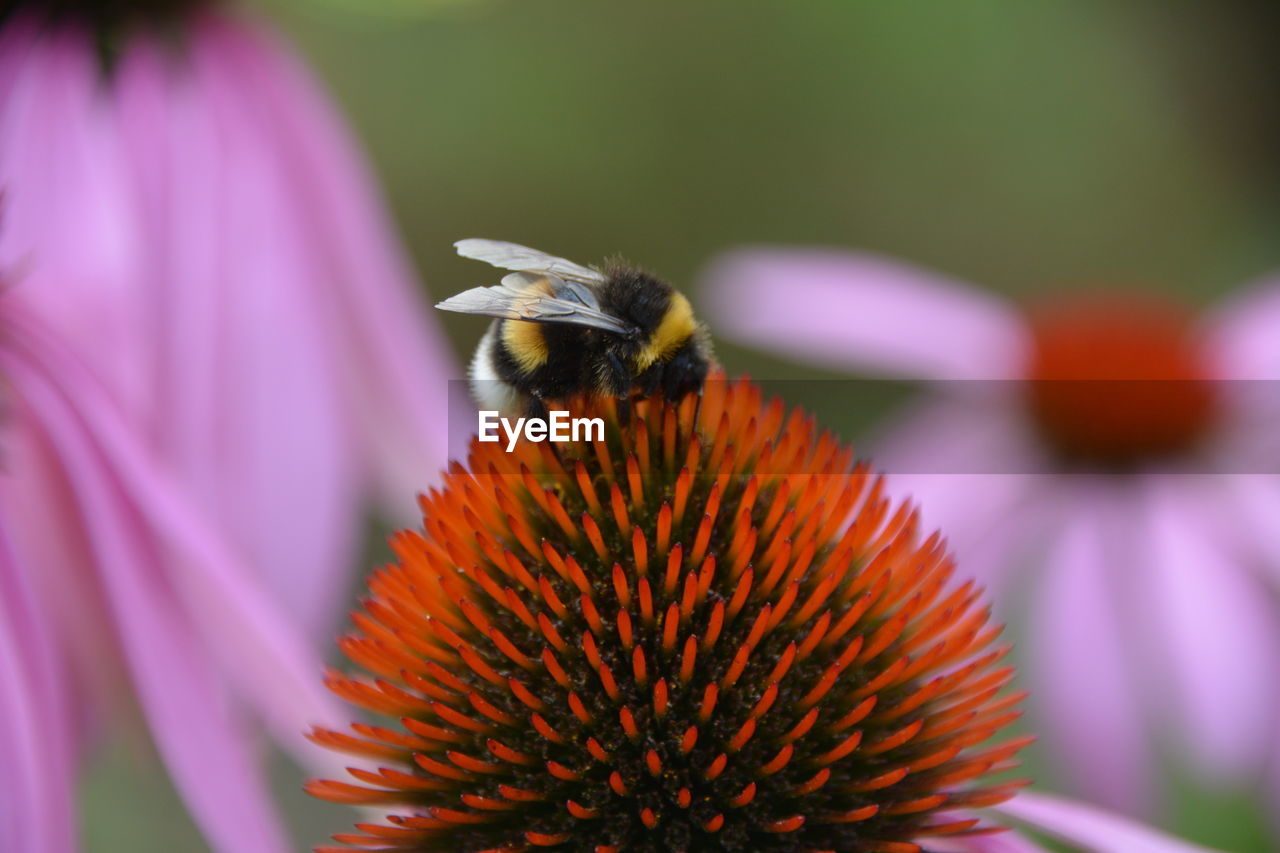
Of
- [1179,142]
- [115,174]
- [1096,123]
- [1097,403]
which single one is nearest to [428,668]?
[115,174]

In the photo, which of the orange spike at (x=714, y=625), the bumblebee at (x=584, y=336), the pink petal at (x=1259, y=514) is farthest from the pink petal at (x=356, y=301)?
the pink petal at (x=1259, y=514)

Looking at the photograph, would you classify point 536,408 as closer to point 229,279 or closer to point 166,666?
point 166,666

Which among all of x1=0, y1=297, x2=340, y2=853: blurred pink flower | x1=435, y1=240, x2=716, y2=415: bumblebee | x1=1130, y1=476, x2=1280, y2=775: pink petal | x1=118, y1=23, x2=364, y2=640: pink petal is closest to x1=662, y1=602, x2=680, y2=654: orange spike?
x1=435, y1=240, x2=716, y2=415: bumblebee

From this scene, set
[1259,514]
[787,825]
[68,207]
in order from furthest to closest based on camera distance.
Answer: [1259,514] < [68,207] < [787,825]

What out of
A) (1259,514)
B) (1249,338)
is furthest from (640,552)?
(1249,338)

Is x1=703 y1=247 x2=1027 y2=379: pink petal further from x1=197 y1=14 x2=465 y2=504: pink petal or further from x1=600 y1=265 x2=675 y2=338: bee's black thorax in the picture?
x1=600 y1=265 x2=675 y2=338: bee's black thorax

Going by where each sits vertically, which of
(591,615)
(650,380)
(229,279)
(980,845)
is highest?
(229,279)

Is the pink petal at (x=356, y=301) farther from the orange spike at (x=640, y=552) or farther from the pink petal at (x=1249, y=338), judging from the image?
the pink petal at (x=1249, y=338)
